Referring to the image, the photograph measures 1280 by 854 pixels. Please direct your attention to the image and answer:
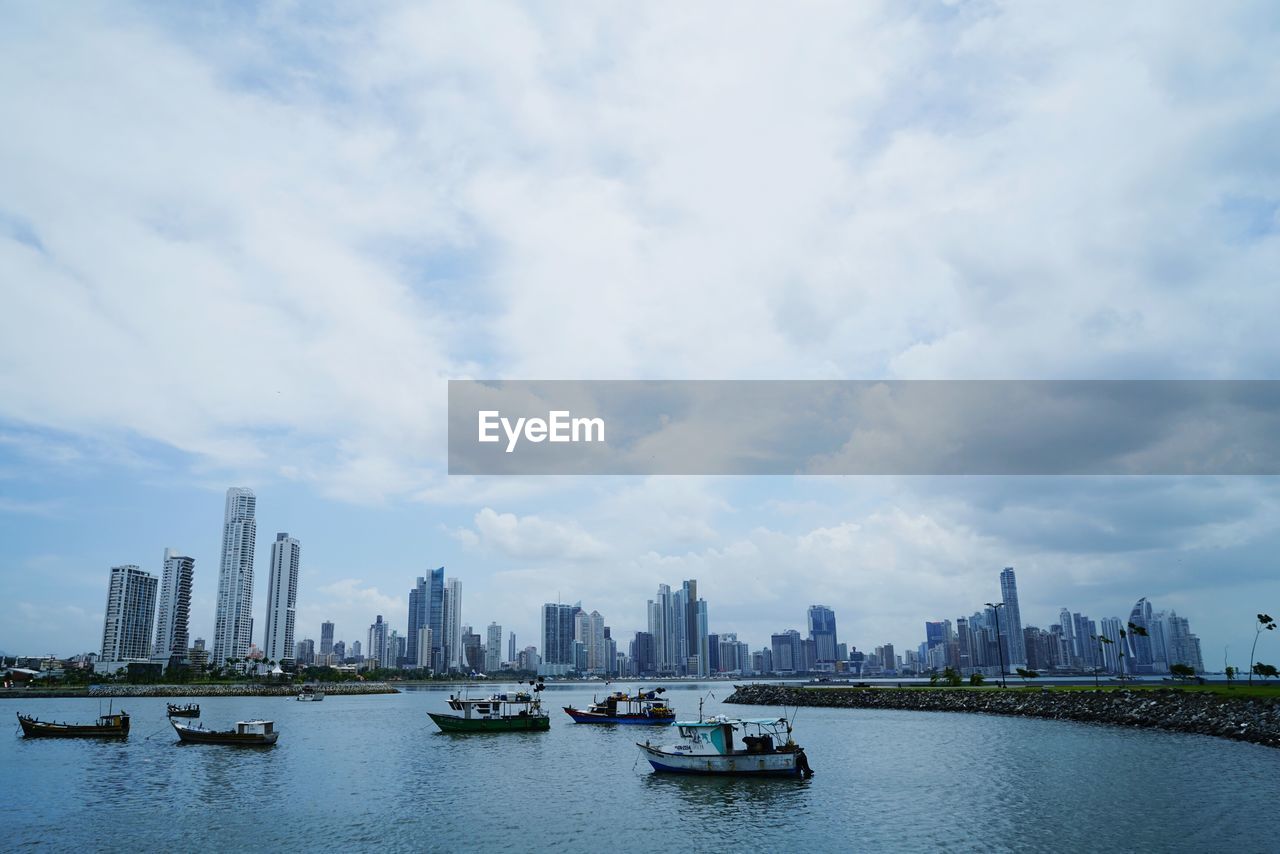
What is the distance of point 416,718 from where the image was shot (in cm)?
10906

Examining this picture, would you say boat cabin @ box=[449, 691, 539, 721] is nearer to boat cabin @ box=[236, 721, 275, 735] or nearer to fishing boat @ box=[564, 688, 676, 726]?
fishing boat @ box=[564, 688, 676, 726]

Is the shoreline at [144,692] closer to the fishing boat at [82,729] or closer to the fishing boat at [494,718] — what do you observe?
the fishing boat at [82,729]

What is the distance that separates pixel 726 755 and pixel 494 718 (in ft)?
133

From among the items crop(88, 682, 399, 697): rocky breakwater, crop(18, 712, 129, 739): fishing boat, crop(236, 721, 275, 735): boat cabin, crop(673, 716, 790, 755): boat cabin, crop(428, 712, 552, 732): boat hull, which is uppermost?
crop(673, 716, 790, 755): boat cabin

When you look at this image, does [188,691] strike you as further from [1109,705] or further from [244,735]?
[1109,705]

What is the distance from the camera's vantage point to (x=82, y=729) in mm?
76312

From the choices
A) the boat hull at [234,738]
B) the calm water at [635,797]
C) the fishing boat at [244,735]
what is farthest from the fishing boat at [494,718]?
the boat hull at [234,738]

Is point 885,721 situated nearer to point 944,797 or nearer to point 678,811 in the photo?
point 944,797

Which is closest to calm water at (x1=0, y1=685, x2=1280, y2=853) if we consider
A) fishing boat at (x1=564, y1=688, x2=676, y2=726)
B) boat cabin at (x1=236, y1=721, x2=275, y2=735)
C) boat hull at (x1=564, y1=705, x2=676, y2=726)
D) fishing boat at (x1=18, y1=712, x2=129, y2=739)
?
boat cabin at (x1=236, y1=721, x2=275, y2=735)

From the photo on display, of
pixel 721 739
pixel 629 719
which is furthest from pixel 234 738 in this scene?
pixel 721 739

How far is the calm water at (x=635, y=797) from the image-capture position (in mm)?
34594

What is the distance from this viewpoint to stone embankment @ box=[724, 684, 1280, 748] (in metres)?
60.5

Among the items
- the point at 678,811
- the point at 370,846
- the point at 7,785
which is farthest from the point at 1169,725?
the point at 7,785

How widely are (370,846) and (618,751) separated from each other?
35.2 meters
